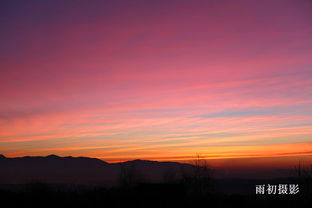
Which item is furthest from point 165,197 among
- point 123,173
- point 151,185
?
point 123,173

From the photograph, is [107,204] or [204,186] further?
[204,186]

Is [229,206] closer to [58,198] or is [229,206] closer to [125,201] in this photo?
[125,201]

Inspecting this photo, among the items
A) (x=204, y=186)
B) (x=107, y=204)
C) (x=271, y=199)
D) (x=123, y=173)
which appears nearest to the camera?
(x=107, y=204)

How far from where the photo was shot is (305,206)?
3044cm

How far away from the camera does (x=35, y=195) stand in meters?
32.7

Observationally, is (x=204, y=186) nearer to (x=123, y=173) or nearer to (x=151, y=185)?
(x=123, y=173)

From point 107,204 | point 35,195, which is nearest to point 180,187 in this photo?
point 107,204

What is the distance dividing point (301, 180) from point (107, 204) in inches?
1637

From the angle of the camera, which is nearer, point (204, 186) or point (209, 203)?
point (209, 203)

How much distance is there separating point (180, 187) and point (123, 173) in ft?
146

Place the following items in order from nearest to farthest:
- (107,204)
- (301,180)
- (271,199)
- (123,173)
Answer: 1. (107,204)
2. (271,199)
3. (301,180)
4. (123,173)

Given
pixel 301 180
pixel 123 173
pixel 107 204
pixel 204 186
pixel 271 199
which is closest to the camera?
pixel 107 204

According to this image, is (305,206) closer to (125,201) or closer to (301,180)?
(125,201)

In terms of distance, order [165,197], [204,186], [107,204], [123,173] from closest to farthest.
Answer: [107,204] < [165,197] < [204,186] < [123,173]
